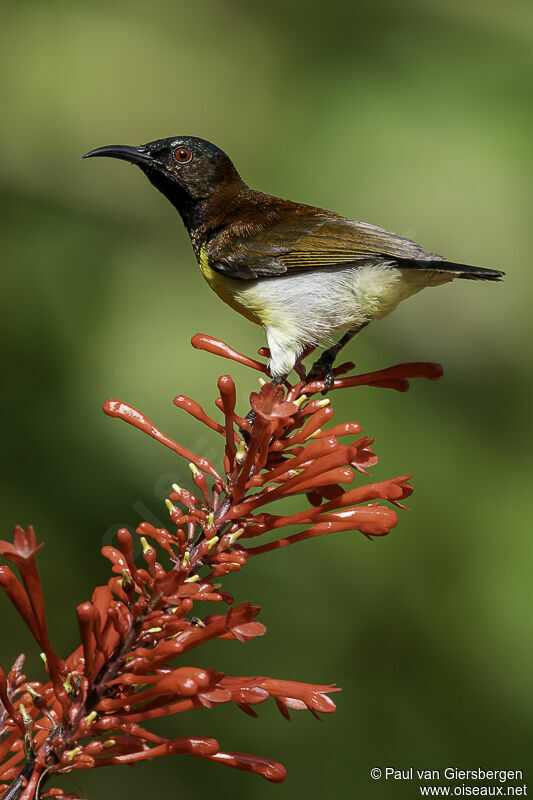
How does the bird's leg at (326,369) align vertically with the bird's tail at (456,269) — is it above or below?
below

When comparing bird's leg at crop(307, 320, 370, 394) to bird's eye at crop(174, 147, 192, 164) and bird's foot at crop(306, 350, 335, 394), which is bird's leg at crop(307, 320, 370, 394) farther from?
bird's eye at crop(174, 147, 192, 164)

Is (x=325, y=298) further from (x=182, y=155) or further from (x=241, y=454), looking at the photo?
(x=241, y=454)

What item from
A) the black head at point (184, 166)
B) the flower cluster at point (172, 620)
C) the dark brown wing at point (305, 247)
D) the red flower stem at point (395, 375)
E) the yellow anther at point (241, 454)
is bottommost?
the flower cluster at point (172, 620)

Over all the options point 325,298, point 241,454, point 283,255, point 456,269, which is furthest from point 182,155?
point 241,454

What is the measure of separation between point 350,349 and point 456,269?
→ 2.14 metres

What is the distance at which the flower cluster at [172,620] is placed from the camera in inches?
46.2

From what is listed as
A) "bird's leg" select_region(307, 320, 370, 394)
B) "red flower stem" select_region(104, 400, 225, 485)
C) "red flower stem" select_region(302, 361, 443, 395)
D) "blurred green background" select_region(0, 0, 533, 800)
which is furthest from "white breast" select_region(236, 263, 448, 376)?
"blurred green background" select_region(0, 0, 533, 800)

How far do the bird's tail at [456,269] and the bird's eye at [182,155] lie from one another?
0.60 metres

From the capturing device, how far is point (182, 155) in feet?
7.17

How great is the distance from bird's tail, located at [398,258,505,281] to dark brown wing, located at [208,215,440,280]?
0.10 meters

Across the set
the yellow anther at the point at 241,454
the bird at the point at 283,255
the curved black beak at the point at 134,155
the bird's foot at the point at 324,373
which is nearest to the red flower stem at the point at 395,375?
the bird's foot at the point at 324,373

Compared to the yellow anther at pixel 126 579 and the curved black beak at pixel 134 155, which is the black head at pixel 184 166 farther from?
the yellow anther at pixel 126 579

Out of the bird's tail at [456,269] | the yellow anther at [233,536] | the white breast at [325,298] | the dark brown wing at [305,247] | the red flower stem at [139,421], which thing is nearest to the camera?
the yellow anther at [233,536]

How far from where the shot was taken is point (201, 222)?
2309 millimetres
